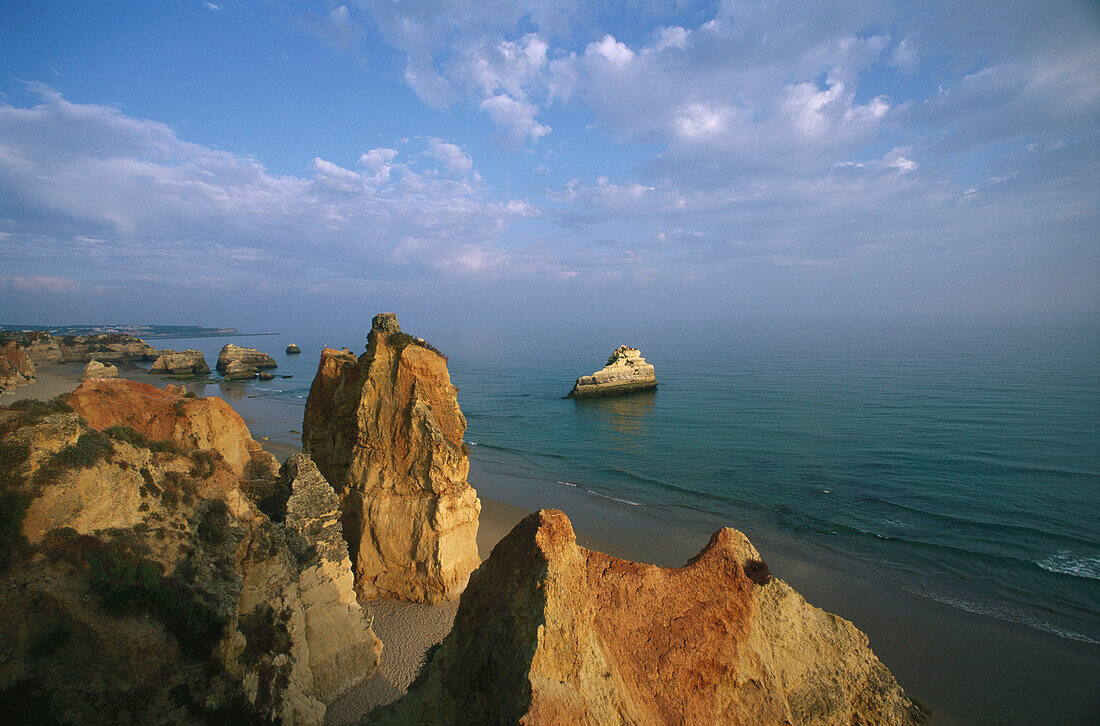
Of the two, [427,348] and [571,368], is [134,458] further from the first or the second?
[571,368]

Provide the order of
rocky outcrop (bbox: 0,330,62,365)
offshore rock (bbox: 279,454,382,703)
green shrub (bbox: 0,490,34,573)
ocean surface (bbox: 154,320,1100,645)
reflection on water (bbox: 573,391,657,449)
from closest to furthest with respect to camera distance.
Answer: green shrub (bbox: 0,490,34,573)
offshore rock (bbox: 279,454,382,703)
ocean surface (bbox: 154,320,1100,645)
reflection on water (bbox: 573,391,657,449)
rocky outcrop (bbox: 0,330,62,365)

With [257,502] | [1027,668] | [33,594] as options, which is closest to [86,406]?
Result: [257,502]

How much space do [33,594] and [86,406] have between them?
8.34 m

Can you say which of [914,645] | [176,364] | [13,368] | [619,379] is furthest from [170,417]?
[176,364]

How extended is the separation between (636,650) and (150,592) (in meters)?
6.36

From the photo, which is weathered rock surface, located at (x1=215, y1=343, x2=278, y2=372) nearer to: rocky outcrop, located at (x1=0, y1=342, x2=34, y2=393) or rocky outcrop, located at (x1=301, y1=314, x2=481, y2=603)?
rocky outcrop, located at (x1=0, y1=342, x2=34, y2=393)

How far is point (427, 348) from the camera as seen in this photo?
47.7ft

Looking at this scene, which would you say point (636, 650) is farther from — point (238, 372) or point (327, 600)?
point (238, 372)

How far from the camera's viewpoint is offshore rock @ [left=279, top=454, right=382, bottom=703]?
30.0 feet

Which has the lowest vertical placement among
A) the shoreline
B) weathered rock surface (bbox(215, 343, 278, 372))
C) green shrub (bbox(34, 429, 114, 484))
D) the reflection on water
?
the shoreline

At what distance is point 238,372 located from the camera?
7781 cm

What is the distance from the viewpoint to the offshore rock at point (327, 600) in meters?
9.15

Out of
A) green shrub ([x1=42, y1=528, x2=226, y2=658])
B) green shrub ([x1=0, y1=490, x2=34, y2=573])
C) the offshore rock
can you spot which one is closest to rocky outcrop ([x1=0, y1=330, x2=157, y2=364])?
the offshore rock

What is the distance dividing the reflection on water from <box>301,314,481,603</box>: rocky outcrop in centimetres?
2656
